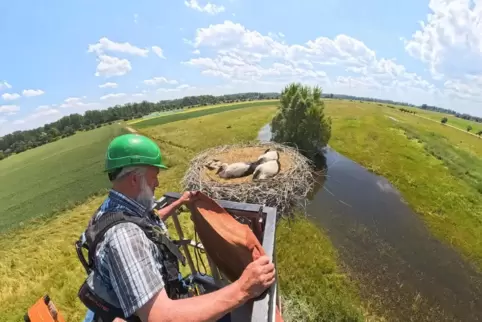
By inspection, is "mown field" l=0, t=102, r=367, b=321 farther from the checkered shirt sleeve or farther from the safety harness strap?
the checkered shirt sleeve

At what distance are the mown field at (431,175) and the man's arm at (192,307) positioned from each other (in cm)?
1386

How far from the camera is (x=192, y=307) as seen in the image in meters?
1.68

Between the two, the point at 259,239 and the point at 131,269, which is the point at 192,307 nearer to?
the point at 131,269

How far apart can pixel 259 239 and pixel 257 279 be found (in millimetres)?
1418

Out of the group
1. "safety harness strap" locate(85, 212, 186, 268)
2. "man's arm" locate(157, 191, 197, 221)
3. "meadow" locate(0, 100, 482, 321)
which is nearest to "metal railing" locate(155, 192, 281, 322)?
"man's arm" locate(157, 191, 197, 221)

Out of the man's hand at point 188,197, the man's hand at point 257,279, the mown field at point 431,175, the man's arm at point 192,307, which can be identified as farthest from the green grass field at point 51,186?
the mown field at point 431,175

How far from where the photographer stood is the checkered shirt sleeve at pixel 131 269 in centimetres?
171

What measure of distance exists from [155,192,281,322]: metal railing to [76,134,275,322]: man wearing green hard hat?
0.10 m

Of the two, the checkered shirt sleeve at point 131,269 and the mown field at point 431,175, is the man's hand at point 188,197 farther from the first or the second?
the mown field at point 431,175

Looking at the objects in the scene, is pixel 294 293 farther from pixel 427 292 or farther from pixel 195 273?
pixel 195 273

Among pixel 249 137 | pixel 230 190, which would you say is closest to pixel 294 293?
pixel 230 190

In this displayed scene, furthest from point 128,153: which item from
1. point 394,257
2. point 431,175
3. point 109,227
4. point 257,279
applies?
point 431,175

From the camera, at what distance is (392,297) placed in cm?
946

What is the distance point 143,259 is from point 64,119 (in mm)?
73478
